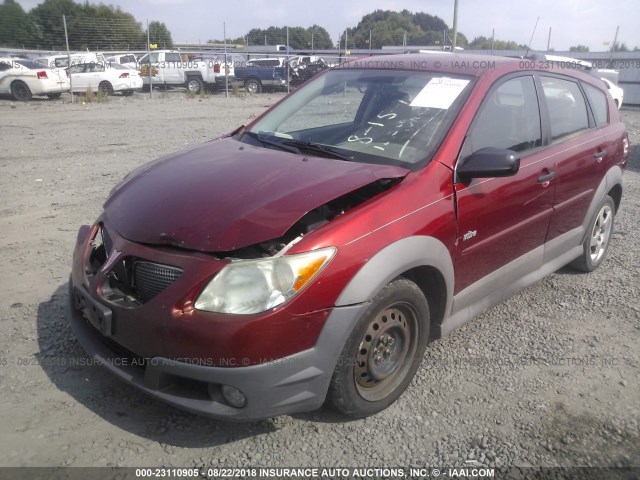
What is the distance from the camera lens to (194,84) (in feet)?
79.8

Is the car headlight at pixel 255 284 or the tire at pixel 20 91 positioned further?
the tire at pixel 20 91

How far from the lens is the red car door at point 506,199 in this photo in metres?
3.15

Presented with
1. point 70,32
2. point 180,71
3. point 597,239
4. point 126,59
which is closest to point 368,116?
point 597,239

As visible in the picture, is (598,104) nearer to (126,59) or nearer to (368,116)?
(368,116)

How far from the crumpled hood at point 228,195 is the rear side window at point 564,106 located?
5.42ft

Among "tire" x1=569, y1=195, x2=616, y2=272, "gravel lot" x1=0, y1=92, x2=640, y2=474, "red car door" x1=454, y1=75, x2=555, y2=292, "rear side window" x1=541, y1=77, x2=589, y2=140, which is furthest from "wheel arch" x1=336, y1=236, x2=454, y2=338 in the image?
"tire" x1=569, y1=195, x2=616, y2=272

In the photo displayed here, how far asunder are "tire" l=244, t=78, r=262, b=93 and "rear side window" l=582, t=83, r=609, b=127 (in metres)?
22.2

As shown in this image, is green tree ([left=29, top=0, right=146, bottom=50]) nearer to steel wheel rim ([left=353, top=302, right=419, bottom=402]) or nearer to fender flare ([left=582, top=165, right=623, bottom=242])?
fender flare ([left=582, top=165, right=623, bottom=242])

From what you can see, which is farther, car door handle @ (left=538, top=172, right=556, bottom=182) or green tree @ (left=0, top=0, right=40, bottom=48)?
green tree @ (left=0, top=0, right=40, bottom=48)

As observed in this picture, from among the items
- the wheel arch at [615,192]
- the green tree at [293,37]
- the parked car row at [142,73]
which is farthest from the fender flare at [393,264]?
the green tree at [293,37]

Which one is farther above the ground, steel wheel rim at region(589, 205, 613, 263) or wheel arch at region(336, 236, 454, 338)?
wheel arch at region(336, 236, 454, 338)

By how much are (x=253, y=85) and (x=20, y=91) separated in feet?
33.6

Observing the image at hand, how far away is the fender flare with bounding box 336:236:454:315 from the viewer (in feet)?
8.17

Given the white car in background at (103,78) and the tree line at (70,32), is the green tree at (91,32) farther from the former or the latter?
the white car in background at (103,78)
